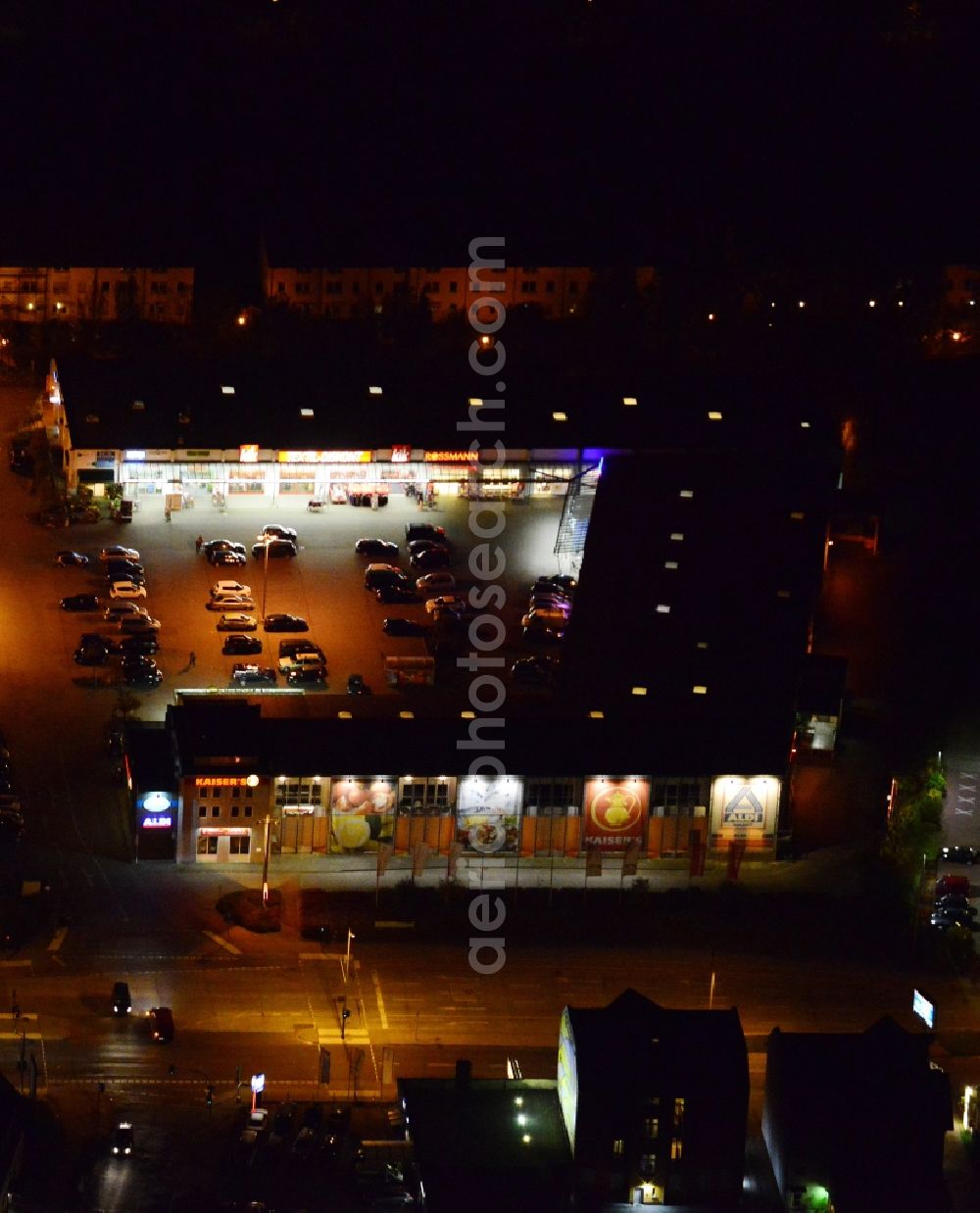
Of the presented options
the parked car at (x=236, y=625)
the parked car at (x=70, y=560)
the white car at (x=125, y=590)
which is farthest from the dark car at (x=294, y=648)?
the parked car at (x=70, y=560)

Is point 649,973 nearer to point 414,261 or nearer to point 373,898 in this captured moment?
point 373,898

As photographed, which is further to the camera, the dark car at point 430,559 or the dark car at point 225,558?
the dark car at point 430,559

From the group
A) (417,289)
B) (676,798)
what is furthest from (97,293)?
(676,798)

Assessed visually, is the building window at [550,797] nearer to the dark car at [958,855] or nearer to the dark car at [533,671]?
the dark car at [533,671]

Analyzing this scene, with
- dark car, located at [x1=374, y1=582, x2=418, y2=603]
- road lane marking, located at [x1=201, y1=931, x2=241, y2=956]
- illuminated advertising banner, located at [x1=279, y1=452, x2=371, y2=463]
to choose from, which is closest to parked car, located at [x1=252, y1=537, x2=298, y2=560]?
dark car, located at [x1=374, y1=582, x2=418, y2=603]

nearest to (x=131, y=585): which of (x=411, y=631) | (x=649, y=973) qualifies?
(x=411, y=631)

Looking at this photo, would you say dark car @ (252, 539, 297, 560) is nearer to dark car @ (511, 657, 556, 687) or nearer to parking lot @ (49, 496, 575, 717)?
parking lot @ (49, 496, 575, 717)
